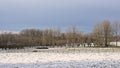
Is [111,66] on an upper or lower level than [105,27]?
lower

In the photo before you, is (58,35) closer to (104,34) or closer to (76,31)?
(76,31)

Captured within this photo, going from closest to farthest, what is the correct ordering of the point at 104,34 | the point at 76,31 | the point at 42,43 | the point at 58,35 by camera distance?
the point at 104,34 → the point at 42,43 → the point at 76,31 → the point at 58,35

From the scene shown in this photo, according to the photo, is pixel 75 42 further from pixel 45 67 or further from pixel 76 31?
pixel 45 67

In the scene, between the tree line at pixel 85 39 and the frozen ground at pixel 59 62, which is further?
the tree line at pixel 85 39

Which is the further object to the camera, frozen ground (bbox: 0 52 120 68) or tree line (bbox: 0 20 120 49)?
tree line (bbox: 0 20 120 49)

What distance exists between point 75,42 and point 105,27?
18.9 metres

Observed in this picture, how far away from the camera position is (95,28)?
102 m

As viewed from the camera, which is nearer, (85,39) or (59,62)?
(59,62)

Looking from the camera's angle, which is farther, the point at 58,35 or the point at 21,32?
the point at 21,32

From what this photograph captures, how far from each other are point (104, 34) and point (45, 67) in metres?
82.3

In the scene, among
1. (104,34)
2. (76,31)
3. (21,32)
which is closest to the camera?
(104,34)

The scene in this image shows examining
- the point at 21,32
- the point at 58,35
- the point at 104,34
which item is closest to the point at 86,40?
the point at 104,34

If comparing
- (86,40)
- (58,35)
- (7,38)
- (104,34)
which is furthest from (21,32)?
(104,34)

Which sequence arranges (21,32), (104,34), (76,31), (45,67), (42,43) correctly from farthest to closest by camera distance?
(21,32) < (76,31) < (42,43) < (104,34) < (45,67)
